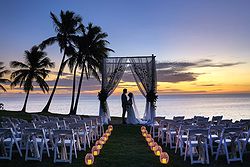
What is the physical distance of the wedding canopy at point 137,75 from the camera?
52.4ft

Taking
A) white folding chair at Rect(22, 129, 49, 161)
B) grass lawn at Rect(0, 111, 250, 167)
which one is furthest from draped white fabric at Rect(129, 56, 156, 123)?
white folding chair at Rect(22, 129, 49, 161)

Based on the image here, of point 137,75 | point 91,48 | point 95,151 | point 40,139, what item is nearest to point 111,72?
point 137,75

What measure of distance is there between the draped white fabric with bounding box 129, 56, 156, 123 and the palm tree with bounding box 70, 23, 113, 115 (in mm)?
9096

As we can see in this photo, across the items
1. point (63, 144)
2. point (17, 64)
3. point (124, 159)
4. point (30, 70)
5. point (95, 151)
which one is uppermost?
point (17, 64)

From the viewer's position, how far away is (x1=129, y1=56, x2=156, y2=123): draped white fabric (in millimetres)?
15969

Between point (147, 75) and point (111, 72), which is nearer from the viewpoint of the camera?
point (147, 75)

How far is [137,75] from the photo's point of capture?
53.3 feet

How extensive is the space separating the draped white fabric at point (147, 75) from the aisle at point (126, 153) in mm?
3814

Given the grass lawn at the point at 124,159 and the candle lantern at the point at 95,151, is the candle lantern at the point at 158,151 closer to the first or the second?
the grass lawn at the point at 124,159

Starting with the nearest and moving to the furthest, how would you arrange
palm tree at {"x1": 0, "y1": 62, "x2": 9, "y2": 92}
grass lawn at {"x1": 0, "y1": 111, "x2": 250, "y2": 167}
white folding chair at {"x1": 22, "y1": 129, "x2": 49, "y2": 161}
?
grass lawn at {"x1": 0, "y1": 111, "x2": 250, "y2": 167}, white folding chair at {"x1": 22, "y1": 129, "x2": 49, "y2": 161}, palm tree at {"x1": 0, "y1": 62, "x2": 9, "y2": 92}

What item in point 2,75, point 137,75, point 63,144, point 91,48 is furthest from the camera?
point 2,75

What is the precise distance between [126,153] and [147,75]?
25.7 feet

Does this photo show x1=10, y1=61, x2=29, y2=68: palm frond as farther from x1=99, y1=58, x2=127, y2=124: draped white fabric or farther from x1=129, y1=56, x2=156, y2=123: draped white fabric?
x1=129, y1=56, x2=156, y2=123: draped white fabric

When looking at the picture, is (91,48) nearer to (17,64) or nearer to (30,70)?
(30,70)
